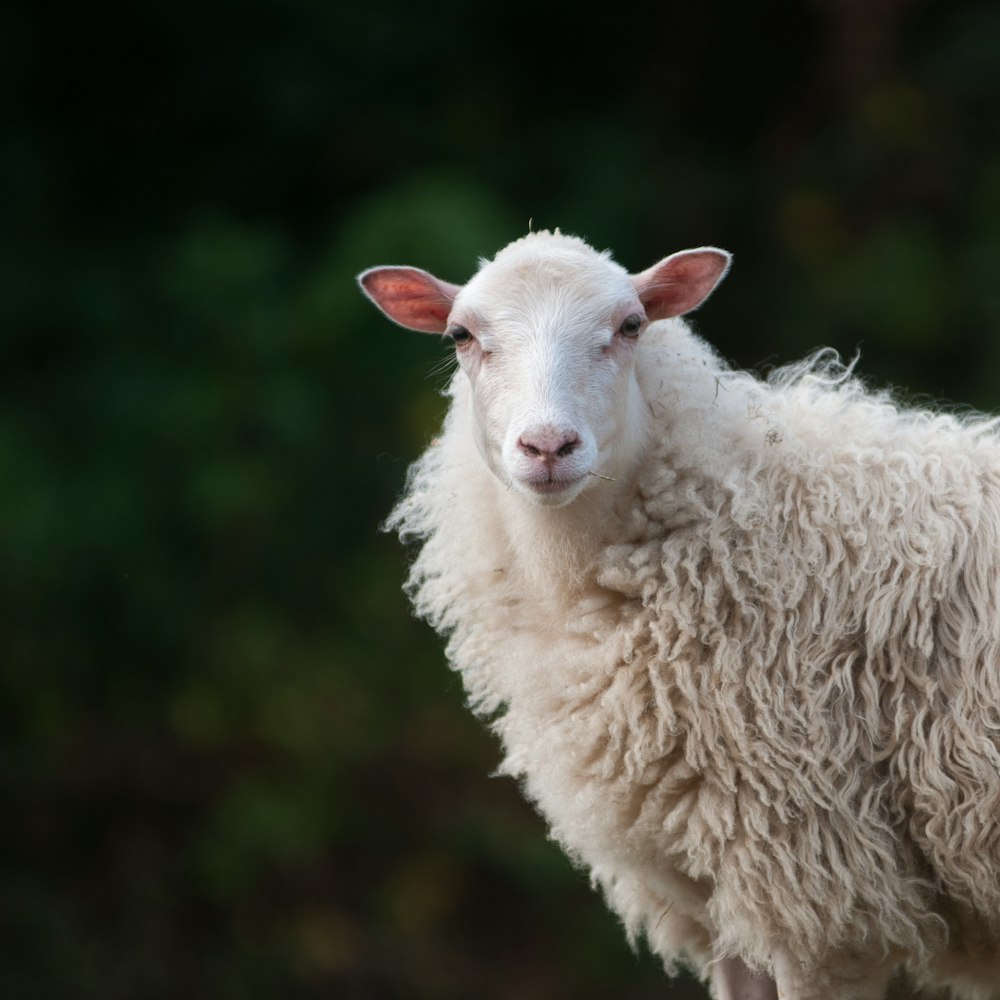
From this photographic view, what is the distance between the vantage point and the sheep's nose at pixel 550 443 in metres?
3.36

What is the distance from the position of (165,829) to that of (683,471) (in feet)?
24.9

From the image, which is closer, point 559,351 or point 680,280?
point 559,351

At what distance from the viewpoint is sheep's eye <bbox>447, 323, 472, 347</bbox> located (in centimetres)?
373

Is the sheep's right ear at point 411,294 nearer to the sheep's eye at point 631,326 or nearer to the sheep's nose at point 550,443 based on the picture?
the sheep's eye at point 631,326

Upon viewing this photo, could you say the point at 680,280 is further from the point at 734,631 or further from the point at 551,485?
the point at 734,631

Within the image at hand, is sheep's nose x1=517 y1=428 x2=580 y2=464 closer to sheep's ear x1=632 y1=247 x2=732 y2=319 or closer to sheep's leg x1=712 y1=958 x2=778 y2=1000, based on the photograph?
sheep's ear x1=632 y1=247 x2=732 y2=319

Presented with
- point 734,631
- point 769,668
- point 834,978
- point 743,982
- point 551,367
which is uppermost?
point 551,367

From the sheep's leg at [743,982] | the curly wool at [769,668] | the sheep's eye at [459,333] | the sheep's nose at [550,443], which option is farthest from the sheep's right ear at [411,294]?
the sheep's leg at [743,982]

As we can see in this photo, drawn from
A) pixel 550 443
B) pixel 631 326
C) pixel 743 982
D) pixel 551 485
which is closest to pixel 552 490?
pixel 551 485

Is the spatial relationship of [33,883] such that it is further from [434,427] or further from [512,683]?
[512,683]

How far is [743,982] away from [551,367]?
1664mm

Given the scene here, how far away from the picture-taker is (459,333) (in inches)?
148

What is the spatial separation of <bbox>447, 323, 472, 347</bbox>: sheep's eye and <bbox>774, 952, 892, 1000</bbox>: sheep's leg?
1.63 meters

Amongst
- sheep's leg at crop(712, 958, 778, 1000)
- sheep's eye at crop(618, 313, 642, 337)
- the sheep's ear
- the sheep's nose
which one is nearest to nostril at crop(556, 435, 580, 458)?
the sheep's nose
